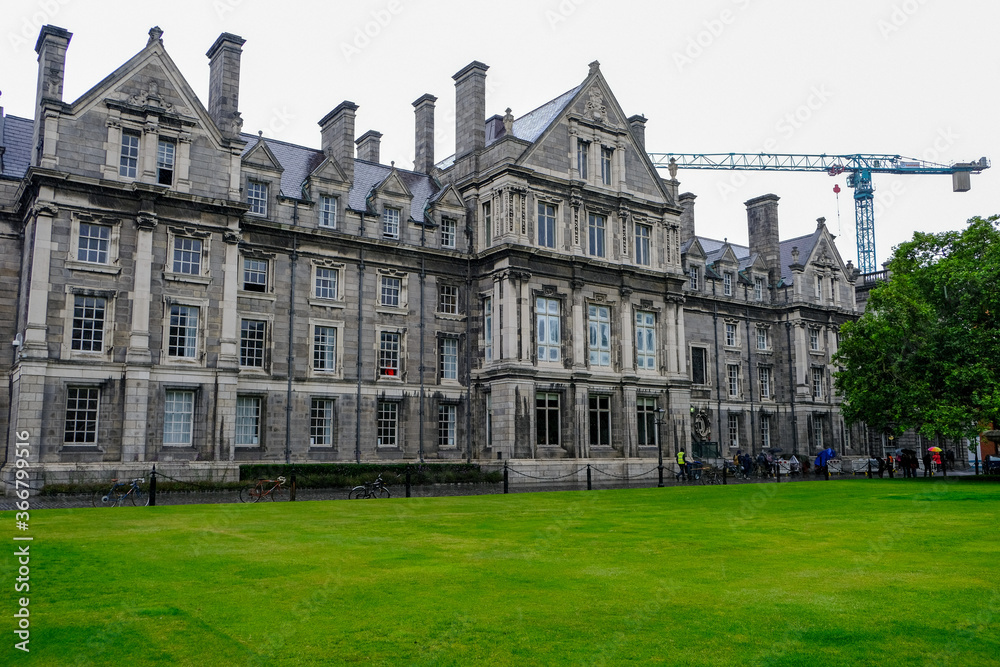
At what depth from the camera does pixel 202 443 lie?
105ft

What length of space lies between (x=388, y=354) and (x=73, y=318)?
13.9m

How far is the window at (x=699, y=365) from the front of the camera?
53375 mm

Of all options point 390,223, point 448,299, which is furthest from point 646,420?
point 390,223

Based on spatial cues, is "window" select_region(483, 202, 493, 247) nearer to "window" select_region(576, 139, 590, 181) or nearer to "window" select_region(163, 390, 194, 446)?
"window" select_region(576, 139, 590, 181)

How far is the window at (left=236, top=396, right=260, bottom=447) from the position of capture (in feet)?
114

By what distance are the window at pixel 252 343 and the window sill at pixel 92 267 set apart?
5.80m

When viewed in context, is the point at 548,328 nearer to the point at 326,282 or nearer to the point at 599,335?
the point at 599,335

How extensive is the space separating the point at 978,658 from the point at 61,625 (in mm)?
8503

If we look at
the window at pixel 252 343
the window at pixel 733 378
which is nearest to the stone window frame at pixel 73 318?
the window at pixel 252 343

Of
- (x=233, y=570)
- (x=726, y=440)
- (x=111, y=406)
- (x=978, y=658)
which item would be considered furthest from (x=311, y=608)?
(x=726, y=440)

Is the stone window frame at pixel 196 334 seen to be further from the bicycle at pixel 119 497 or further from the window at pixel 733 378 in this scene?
the window at pixel 733 378

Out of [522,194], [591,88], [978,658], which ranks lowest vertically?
[978,658]

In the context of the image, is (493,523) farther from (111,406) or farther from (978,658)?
(111,406)

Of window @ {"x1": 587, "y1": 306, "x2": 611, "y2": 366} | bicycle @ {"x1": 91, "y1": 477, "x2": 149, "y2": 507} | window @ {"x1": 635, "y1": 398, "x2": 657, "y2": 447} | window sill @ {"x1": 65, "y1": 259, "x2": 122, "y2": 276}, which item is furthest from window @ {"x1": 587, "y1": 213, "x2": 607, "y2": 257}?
bicycle @ {"x1": 91, "y1": 477, "x2": 149, "y2": 507}
